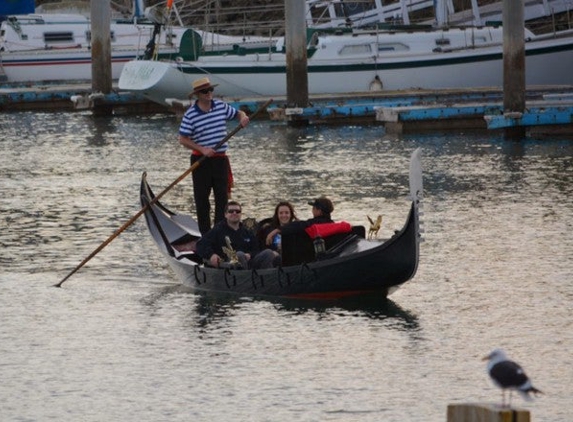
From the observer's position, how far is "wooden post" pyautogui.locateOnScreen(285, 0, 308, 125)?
1428 inches

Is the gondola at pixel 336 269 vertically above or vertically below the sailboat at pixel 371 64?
below

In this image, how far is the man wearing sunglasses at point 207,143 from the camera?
18.0m

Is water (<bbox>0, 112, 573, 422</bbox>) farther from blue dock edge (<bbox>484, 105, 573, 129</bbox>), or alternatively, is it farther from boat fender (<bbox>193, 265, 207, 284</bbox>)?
blue dock edge (<bbox>484, 105, 573, 129</bbox>)

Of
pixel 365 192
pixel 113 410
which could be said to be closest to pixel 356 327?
pixel 113 410

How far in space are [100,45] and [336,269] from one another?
26304 mm

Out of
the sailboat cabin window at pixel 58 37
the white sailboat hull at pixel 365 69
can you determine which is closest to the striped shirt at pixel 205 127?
the white sailboat hull at pixel 365 69

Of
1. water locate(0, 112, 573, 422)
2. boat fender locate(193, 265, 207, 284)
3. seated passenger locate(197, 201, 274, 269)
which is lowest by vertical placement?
water locate(0, 112, 573, 422)

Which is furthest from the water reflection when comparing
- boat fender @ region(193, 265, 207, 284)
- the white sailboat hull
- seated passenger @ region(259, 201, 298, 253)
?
the white sailboat hull

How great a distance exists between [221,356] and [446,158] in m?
16.0

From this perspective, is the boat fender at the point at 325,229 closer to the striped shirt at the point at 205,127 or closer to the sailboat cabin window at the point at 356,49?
the striped shirt at the point at 205,127

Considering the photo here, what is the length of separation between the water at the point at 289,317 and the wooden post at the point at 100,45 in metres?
14.0

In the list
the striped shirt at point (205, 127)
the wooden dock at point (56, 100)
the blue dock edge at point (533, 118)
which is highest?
the striped shirt at point (205, 127)

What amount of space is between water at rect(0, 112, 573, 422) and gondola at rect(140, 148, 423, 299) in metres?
0.19

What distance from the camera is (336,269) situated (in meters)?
16.0
